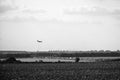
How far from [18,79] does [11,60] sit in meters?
36.7

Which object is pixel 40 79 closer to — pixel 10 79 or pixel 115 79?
pixel 10 79

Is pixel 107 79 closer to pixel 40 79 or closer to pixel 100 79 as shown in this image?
pixel 100 79

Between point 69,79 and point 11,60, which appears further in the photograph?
point 11,60

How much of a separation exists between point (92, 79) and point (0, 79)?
10.2 meters

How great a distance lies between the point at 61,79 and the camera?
27328 millimetres

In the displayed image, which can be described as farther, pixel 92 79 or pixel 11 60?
pixel 11 60

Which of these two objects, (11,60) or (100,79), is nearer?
(100,79)

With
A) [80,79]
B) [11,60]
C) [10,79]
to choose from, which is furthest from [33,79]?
[11,60]

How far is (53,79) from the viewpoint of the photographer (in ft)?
89.8

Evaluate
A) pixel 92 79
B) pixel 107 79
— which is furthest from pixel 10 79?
pixel 107 79

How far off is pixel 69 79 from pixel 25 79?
195 inches

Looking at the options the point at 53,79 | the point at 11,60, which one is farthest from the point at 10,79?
the point at 11,60

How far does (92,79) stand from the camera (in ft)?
89.1

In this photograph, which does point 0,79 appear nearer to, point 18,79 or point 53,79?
point 18,79
